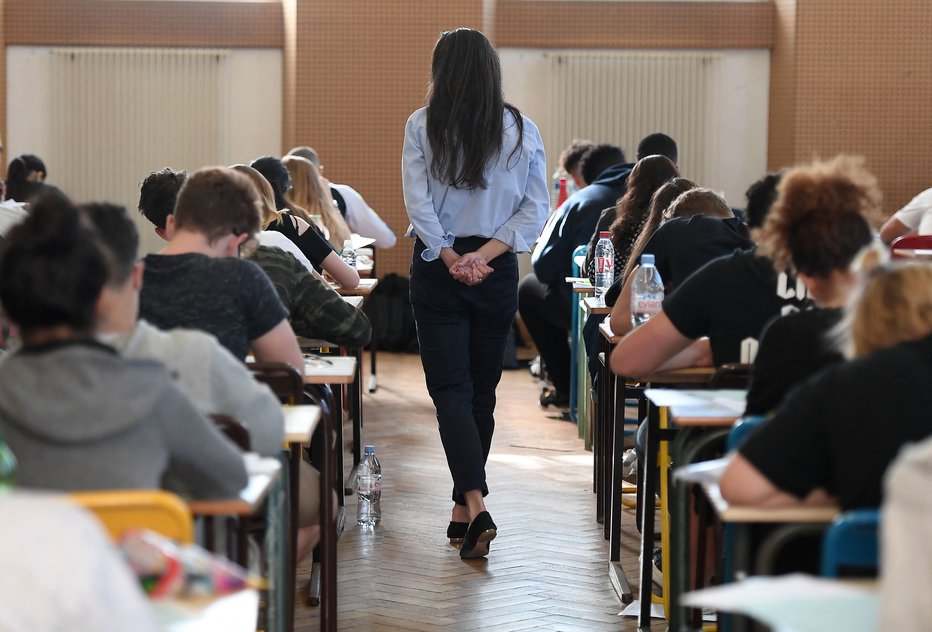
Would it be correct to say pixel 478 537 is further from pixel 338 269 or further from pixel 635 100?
pixel 635 100

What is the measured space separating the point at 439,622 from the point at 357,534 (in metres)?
0.97

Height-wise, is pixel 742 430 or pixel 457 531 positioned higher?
pixel 742 430

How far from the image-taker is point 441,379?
394cm

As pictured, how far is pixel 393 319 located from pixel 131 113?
2684 mm

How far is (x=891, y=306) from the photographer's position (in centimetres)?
185

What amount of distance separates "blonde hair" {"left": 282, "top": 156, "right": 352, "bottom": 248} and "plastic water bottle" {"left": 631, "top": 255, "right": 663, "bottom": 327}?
8.41 feet

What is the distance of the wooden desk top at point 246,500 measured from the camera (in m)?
1.92

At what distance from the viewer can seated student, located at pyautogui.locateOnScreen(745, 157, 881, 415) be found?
2.32m

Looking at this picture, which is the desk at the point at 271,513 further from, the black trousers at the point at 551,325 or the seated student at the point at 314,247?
the black trousers at the point at 551,325

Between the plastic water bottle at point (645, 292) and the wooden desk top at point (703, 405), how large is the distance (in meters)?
0.89

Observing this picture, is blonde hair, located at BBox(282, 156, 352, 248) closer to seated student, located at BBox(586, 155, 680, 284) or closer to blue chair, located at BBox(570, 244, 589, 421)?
blue chair, located at BBox(570, 244, 589, 421)

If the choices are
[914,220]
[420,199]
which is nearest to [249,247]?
[420,199]

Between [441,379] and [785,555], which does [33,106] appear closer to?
[441,379]

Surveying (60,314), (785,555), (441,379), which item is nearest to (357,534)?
(441,379)
